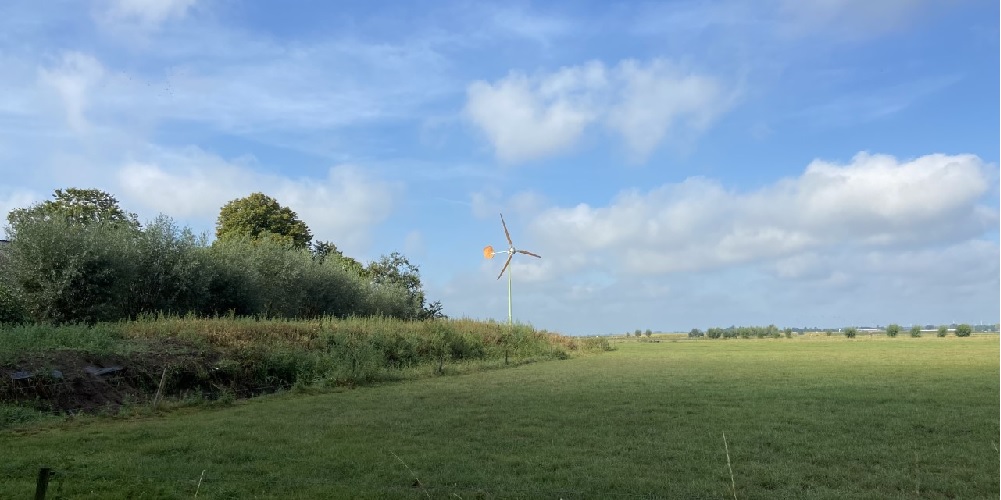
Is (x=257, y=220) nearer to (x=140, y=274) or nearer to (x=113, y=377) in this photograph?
(x=140, y=274)

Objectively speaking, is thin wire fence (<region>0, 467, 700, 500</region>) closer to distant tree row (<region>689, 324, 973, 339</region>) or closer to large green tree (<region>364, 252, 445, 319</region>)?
large green tree (<region>364, 252, 445, 319</region>)

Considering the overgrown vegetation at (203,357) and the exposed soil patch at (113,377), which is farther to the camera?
the overgrown vegetation at (203,357)

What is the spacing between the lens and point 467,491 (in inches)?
332

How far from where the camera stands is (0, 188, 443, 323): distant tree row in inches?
1048

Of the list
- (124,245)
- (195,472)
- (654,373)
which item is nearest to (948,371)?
(654,373)

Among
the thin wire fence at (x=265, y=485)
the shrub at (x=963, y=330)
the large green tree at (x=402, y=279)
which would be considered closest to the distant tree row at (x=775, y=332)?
the shrub at (x=963, y=330)

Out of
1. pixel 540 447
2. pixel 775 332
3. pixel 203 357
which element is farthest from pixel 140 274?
pixel 775 332

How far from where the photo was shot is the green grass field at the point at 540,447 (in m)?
8.55

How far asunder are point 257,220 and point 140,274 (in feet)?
83.4

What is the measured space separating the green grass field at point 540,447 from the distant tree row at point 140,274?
13373 mm

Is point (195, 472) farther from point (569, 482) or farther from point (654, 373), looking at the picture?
point (654, 373)

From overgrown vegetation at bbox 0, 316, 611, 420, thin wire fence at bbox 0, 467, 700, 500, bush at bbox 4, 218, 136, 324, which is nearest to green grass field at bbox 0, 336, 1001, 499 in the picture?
thin wire fence at bbox 0, 467, 700, 500

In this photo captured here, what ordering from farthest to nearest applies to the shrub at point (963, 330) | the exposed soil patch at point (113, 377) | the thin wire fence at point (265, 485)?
the shrub at point (963, 330)
the exposed soil patch at point (113, 377)
the thin wire fence at point (265, 485)

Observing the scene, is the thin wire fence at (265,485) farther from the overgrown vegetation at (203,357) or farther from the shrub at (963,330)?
the shrub at (963,330)
